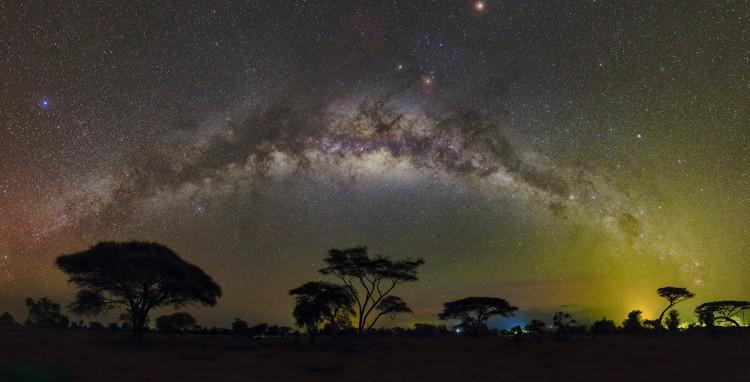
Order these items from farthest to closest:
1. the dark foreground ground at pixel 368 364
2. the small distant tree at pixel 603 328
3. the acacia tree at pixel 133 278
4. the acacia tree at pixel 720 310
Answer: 1. the acacia tree at pixel 720 310
2. the small distant tree at pixel 603 328
3. the acacia tree at pixel 133 278
4. the dark foreground ground at pixel 368 364

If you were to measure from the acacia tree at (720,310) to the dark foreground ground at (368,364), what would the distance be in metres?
54.3

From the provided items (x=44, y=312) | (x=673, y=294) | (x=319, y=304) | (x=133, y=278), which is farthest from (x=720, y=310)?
(x=44, y=312)

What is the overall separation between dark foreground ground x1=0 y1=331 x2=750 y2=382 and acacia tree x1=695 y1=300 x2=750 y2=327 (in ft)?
178

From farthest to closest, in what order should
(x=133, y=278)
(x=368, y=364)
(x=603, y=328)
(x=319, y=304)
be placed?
(x=603, y=328), (x=319, y=304), (x=133, y=278), (x=368, y=364)

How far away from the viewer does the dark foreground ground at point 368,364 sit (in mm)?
21188

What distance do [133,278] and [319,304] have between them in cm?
1859

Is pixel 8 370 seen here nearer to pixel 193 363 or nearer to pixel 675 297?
pixel 193 363

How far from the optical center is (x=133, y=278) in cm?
3778

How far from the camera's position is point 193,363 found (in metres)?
25.2

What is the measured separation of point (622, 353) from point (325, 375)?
Answer: 20305 mm

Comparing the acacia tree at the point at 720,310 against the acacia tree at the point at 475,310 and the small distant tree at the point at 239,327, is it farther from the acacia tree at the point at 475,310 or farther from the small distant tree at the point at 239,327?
the small distant tree at the point at 239,327

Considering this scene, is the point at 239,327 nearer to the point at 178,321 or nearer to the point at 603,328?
the point at 178,321

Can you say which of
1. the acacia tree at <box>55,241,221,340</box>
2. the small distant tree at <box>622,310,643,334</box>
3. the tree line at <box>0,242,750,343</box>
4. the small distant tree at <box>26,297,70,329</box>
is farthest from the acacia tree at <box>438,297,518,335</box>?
→ the small distant tree at <box>26,297,70,329</box>

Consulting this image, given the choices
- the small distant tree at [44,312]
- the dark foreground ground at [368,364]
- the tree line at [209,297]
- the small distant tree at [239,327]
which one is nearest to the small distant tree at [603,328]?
the tree line at [209,297]
